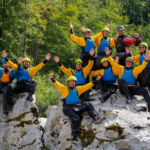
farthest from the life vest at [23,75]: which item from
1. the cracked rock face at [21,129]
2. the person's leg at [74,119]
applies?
the person's leg at [74,119]

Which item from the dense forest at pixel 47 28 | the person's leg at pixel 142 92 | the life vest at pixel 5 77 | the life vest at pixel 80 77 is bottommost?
the dense forest at pixel 47 28

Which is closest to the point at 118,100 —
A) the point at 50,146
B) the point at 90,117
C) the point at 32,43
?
the point at 90,117

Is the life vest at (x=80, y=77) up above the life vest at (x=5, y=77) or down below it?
above

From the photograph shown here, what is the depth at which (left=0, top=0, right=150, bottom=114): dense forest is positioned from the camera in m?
18.2

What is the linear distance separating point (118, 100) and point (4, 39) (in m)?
12.7

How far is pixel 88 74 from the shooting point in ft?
29.1

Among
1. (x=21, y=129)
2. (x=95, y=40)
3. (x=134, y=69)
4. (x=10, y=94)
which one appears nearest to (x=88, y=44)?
(x=95, y=40)

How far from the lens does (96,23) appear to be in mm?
25172

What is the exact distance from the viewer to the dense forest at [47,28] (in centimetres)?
1819

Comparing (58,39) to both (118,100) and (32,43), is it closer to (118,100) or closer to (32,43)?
(32,43)

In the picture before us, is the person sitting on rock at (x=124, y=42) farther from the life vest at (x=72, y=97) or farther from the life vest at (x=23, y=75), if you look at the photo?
the life vest at (x=23, y=75)

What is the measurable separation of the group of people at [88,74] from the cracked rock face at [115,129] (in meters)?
0.23

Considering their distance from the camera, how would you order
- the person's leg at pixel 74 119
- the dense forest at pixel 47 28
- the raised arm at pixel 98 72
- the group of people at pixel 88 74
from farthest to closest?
the dense forest at pixel 47 28, the raised arm at pixel 98 72, the group of people at pixel 88 74, the person's leg at pixel 74 119

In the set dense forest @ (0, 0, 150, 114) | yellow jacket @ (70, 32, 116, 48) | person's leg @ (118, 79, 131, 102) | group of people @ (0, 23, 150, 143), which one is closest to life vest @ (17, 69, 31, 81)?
group of people @ (0, 23, 150, 143)
